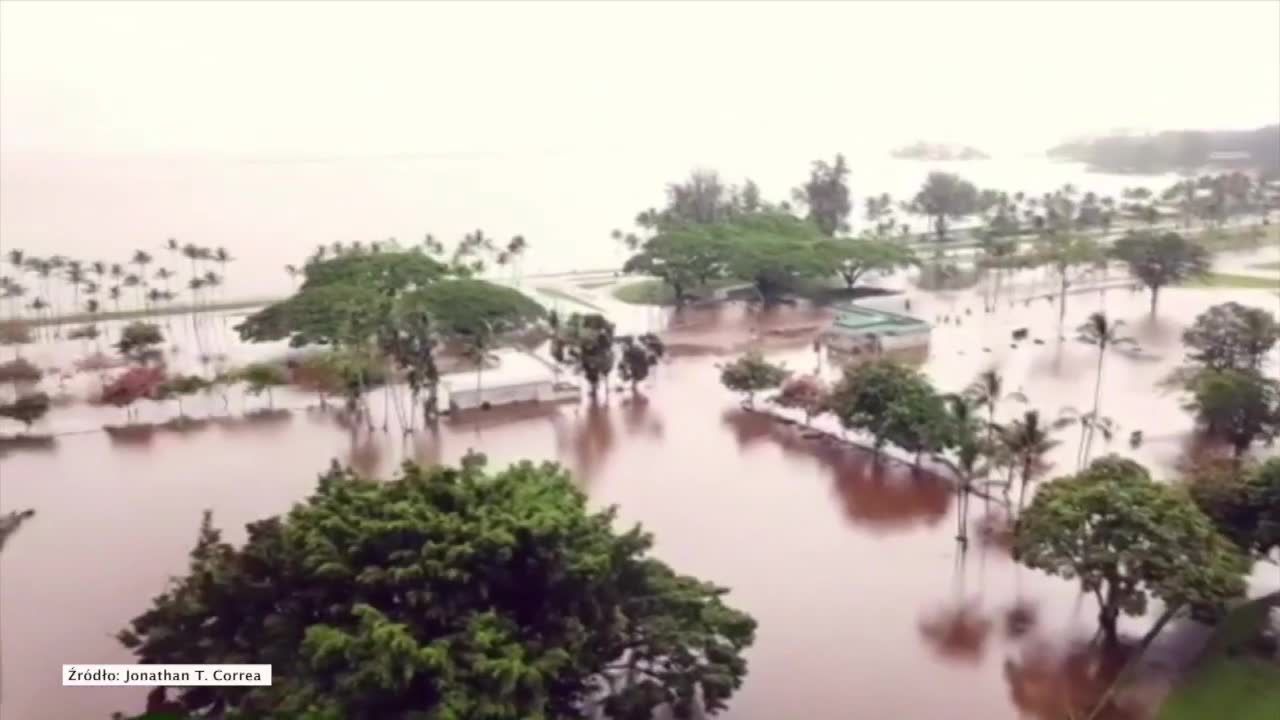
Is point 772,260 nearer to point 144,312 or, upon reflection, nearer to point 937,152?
point 144,312

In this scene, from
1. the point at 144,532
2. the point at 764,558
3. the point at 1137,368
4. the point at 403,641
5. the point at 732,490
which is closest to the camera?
the point at 403,641

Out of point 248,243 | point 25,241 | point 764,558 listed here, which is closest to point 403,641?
point 764,558

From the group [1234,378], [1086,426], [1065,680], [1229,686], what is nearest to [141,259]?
[1086,426]

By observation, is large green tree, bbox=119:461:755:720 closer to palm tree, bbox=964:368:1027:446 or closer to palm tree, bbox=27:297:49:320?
palm tree, bbox=964:368:1027:446

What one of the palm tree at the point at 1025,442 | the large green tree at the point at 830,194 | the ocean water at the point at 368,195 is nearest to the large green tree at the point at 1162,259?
the large green tree at the point at 830,194

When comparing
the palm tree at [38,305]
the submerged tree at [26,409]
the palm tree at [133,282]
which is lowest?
the submerged tree at [26,409]

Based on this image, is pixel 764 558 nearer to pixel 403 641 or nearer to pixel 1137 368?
pixel 403 641

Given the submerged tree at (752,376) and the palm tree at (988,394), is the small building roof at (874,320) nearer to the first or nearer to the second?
the submerged tree at (752,376)
